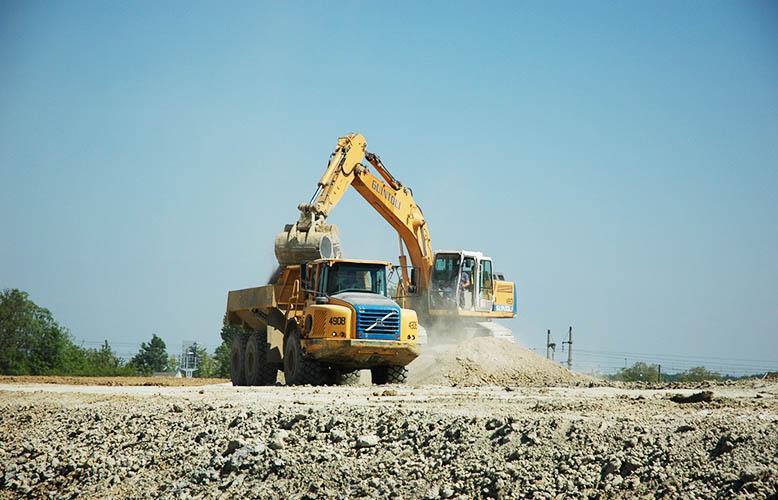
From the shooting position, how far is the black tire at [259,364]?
991 inches

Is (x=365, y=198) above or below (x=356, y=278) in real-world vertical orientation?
above

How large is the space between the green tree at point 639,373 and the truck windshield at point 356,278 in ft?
59.1

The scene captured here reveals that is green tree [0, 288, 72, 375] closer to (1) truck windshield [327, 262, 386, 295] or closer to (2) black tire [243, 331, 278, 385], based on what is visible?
(2) black tire [243, 331, 278, 385]

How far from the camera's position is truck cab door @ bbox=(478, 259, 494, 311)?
3344 cm

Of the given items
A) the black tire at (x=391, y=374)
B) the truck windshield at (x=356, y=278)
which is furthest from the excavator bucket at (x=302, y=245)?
the black tire at (x=391, y=374)

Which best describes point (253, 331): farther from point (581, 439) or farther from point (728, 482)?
point (728, 482)

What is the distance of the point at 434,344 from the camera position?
3228 cm

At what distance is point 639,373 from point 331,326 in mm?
21944

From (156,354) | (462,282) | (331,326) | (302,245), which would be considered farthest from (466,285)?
(156,354)

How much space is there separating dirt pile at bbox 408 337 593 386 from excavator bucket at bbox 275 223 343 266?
4.06 meters

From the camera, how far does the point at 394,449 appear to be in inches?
450

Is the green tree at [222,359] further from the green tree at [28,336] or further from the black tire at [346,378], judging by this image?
the black tire at [346,378]

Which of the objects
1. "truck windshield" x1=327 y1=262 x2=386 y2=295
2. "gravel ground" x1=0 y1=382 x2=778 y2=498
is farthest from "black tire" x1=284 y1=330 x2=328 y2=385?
"gravel ground" x1=0 y1=382 x2=778 y2=498

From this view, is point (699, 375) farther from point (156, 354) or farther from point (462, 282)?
point (156, 354)
